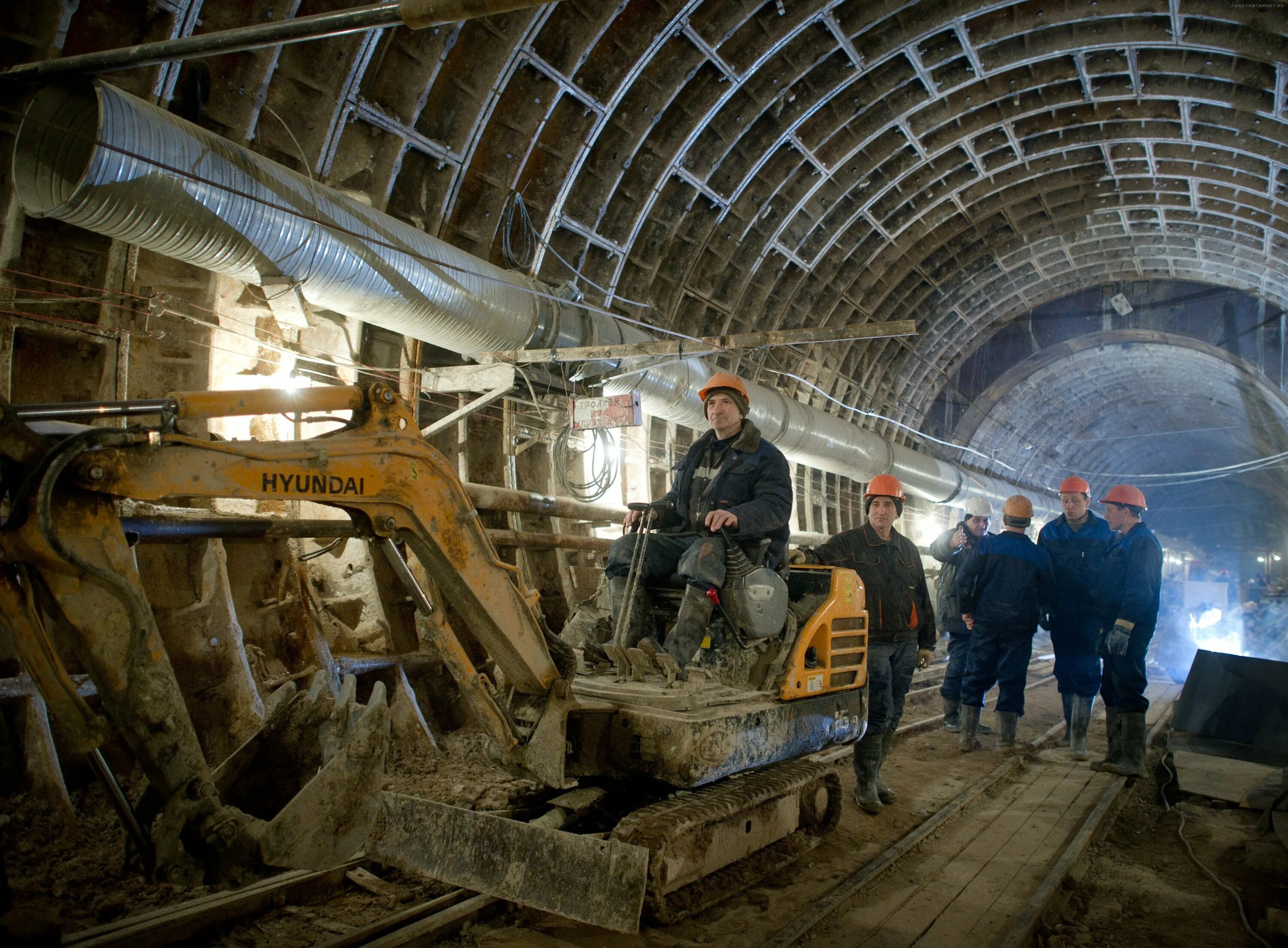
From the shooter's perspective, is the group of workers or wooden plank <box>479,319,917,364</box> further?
wooden plank <box>479,319,917,364</box>

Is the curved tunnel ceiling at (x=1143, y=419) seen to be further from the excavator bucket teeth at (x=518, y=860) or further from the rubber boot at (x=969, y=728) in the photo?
the excavator bucket teeth at (x=518, y=860)

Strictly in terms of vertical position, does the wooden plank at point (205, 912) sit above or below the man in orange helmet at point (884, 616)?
below

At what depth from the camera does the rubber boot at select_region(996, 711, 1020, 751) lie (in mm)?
7250

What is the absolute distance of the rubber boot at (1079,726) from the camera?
23.0ft

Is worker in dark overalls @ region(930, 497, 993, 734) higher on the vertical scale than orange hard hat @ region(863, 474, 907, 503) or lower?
lower

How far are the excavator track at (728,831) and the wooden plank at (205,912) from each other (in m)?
1.28

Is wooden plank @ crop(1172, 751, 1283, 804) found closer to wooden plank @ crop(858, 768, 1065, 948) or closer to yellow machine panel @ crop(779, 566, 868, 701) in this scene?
wooden plank @ crop(858, 768, 1065, 948)

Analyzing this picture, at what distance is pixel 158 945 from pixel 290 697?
0.95 meters

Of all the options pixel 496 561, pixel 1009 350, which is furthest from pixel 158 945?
pixel 1009 350

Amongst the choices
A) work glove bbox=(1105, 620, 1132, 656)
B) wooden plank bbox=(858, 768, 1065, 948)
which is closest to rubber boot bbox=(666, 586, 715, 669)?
wooden plank bbox=(858, 768, 1065, 948)

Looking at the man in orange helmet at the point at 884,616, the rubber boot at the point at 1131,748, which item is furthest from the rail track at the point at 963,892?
the rubber boot at the point at 1131,748

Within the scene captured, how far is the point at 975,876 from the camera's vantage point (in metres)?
4.21

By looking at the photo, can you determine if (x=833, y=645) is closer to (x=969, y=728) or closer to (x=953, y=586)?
(x=969, y=728)

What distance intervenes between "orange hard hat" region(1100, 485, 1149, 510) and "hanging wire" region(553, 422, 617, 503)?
4.74m
